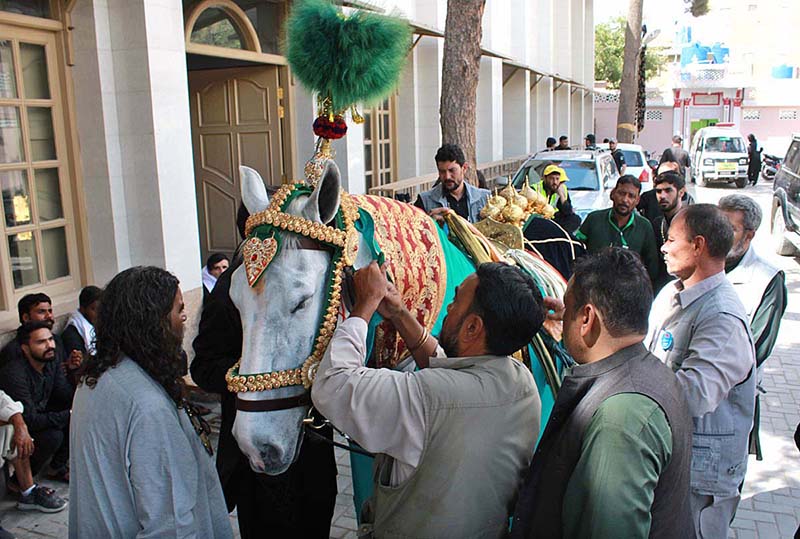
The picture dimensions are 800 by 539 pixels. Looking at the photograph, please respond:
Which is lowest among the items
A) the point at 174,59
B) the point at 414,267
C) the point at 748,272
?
the point at 748,272

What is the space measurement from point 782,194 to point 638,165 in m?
4.07

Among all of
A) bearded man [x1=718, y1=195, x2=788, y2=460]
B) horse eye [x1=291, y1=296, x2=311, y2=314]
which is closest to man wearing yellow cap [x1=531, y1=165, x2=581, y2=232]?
bearded man [x1=718, y1=195, x2=788, y2=460]

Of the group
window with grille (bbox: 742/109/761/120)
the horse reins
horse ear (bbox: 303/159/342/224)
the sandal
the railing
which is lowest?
the sandal

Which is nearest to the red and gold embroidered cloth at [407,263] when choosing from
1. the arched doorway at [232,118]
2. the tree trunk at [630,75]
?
the arched doorway at [232,118]

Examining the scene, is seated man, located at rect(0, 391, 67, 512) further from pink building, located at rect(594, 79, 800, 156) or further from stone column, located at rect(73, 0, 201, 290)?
pink building, located at rect(594, 79, 800, 156)

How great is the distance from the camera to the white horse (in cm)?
192

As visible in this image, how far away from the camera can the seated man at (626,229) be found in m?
5.26

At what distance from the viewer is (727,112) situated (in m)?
41.9

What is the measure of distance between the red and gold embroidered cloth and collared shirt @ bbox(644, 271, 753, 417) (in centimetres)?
83

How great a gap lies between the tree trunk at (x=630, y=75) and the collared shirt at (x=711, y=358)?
19368 mm

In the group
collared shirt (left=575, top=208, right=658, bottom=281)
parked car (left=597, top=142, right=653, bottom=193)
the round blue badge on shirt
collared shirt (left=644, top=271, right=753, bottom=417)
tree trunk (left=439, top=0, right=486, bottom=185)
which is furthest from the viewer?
parked car (left=597, top=142, right=653, bottom=193)

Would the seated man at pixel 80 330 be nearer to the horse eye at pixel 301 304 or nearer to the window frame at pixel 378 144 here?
the horse eye at pixel 301 304

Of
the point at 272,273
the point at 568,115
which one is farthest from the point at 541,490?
the point at 568,115

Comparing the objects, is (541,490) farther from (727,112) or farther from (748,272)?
(727,112)
